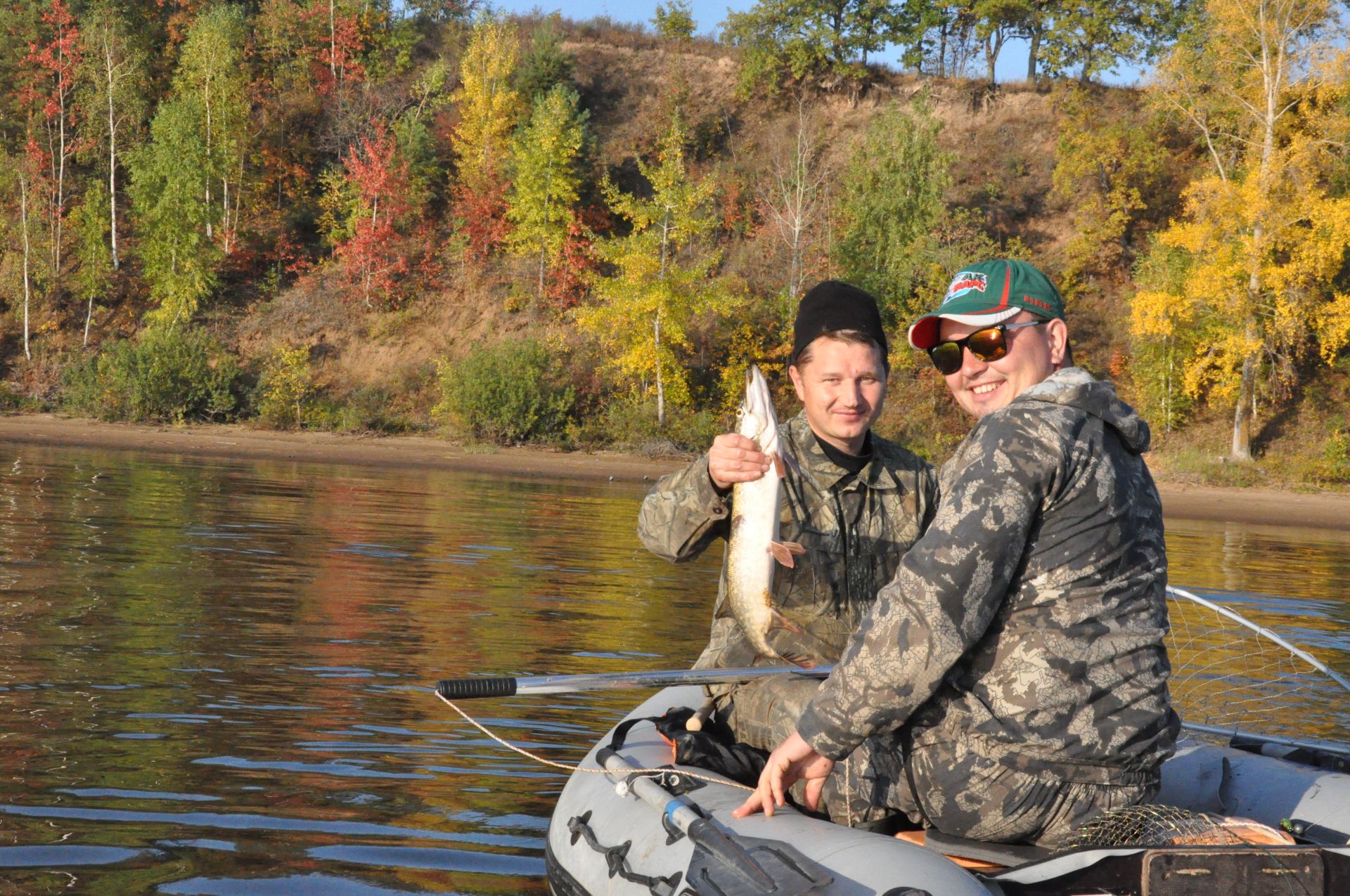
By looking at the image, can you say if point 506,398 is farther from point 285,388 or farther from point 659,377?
point 285,388

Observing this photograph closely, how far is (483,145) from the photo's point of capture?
1694 inches

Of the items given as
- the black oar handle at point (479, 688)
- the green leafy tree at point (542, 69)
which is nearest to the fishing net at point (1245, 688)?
the black oar handle at point (479, 688)

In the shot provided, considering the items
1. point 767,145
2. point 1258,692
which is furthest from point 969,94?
point 1258,692

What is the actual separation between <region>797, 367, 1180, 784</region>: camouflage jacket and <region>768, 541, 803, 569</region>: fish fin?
88 centimetres

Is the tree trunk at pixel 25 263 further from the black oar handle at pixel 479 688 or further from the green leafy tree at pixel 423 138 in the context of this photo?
the black oar handle at pixel 479 688

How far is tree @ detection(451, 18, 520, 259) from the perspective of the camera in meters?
42.4

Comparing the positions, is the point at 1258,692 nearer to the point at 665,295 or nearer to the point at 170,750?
the point at 170,750

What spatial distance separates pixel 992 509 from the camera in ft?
9.48

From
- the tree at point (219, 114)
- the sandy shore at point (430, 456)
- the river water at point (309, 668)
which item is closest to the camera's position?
the river water at point (309, 668)

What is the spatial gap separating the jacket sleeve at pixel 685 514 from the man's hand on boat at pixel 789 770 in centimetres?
112

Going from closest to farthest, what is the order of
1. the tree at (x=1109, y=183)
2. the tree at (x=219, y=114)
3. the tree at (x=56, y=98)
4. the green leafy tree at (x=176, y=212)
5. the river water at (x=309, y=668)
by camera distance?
the river water at (x=309, y=668) → the tree at (x=1109, y=183) → the green leafy tree at (x=176, y=212) → the tree at (x=219, y=114) → the tree at (x=56, y=98)

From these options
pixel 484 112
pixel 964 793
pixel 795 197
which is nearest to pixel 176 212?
pixel 484 112

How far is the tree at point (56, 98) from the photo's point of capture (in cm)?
4294

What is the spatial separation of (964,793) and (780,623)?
3.82 ft
